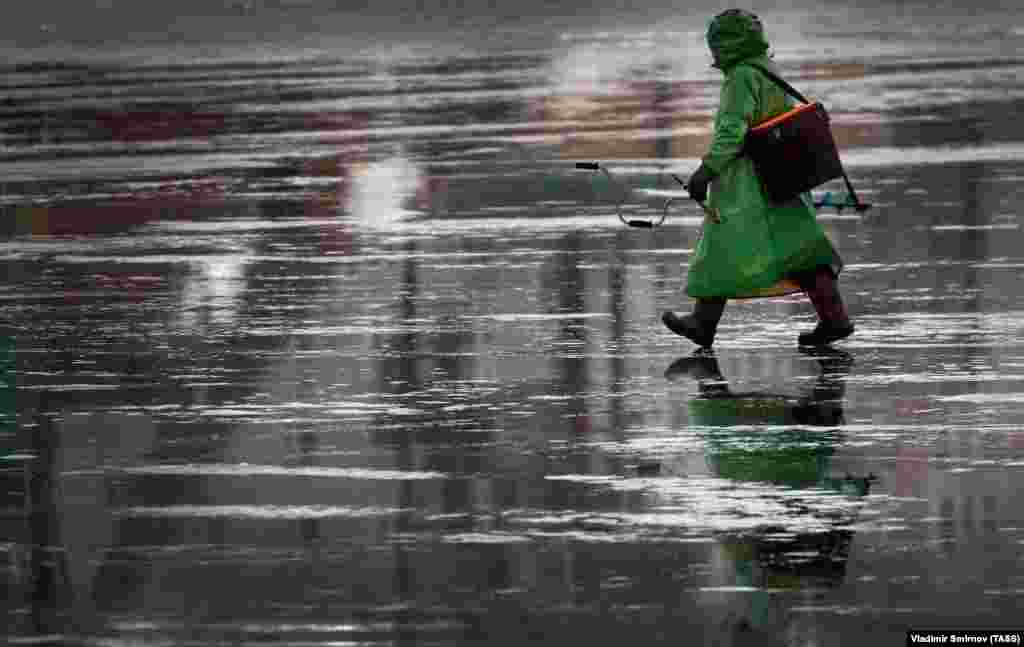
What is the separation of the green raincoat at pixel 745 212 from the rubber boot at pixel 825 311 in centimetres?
6

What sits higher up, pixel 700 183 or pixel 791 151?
pixel 791 151

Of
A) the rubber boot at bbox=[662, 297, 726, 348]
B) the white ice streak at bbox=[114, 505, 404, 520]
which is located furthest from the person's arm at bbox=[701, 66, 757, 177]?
the white ice streak at bbox=[114, 505, 404, 520]

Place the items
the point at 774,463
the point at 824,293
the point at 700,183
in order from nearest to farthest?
the point at 774,463 → the point at 700,183 → the point at 824,293

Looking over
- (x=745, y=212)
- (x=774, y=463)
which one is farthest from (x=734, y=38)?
(x=774, y=463)

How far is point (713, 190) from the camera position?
42.5 feet

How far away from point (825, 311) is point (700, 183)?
2.62 feet

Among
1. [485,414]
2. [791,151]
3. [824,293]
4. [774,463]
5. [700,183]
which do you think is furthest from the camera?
[824,293]

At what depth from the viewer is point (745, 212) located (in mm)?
12844

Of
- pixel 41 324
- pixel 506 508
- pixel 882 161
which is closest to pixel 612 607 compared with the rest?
pixel 506 508

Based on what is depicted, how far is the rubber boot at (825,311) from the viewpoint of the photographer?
12.7m

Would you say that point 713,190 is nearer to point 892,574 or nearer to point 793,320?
point 793,320

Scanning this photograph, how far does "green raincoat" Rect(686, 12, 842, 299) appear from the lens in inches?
500

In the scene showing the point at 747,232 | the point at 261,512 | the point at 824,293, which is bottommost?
the point at 261,512

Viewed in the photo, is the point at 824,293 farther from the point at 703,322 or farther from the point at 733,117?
the point at 733,117
